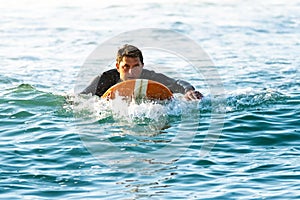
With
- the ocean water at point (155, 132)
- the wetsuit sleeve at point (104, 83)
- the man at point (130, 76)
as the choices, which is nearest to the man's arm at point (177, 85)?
the man at point (130, 76)

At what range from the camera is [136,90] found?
443 inches

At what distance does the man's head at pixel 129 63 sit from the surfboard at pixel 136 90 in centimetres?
40

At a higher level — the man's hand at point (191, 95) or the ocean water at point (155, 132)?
the man's hand at point (191, 95)

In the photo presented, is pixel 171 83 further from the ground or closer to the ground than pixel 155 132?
further from the ground

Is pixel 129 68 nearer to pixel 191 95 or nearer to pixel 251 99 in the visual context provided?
pixel 191 95

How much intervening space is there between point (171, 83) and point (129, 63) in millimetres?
1077

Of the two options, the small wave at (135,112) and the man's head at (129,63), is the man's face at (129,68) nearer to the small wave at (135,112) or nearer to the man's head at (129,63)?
the man's head at (129,63)

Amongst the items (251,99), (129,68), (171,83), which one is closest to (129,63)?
(129,68)

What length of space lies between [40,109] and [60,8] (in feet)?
57.0

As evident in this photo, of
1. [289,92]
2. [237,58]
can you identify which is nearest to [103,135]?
[289,92]

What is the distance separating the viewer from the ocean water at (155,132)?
26.9ft

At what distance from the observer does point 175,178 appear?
27.6 feet

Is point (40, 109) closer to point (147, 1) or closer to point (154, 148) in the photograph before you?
point (154, 148)

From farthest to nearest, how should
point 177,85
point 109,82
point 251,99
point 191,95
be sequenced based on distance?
point 251,99
point 177,85
point 109,82
point 191,95
